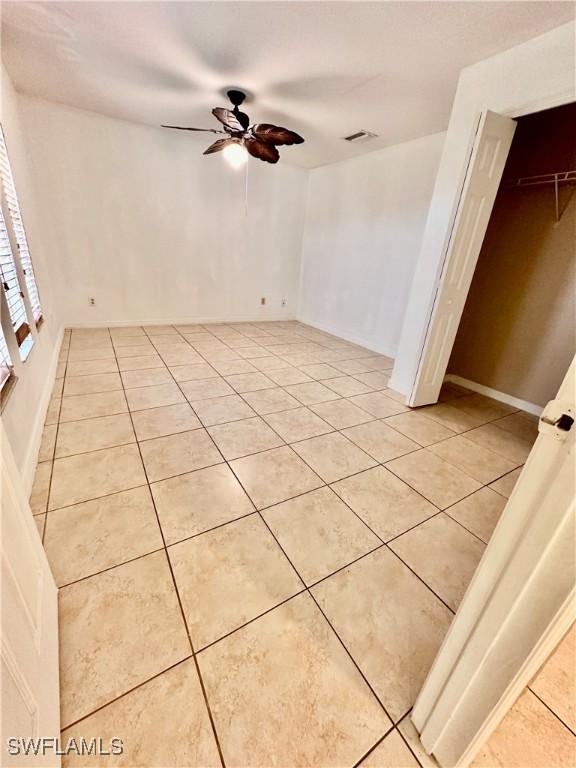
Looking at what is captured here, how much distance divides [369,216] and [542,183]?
212 cm

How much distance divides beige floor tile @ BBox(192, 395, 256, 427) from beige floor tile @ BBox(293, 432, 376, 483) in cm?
60

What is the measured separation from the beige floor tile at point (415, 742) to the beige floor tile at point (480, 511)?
93cm

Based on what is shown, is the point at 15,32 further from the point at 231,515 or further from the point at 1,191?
the point at 231,515

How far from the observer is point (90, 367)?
10.4 ft

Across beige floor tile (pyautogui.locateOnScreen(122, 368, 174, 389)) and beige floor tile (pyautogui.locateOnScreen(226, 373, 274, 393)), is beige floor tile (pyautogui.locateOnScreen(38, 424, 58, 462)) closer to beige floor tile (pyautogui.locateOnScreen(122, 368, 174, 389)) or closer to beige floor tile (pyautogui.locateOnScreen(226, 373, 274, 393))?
beige floor tile (pyautogui.locateOnScreen(122, 368, 174, 389))

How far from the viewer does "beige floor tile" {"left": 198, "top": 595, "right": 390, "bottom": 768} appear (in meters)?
0.86

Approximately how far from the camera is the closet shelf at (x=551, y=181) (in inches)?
101

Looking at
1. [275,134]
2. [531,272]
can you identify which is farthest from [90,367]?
[531,272]

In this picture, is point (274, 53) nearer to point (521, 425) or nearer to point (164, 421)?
point (164, 421)

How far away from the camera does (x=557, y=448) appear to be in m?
0.57

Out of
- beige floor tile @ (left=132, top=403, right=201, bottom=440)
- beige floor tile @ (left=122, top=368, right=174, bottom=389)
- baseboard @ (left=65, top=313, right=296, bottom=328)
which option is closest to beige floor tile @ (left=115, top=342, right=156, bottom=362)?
beige floor tile @ (left=122, top=368, right=174, bottom=389)

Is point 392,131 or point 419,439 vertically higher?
point 392,131

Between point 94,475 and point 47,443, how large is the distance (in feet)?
1.70

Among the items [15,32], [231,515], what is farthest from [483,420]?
[15,32]
